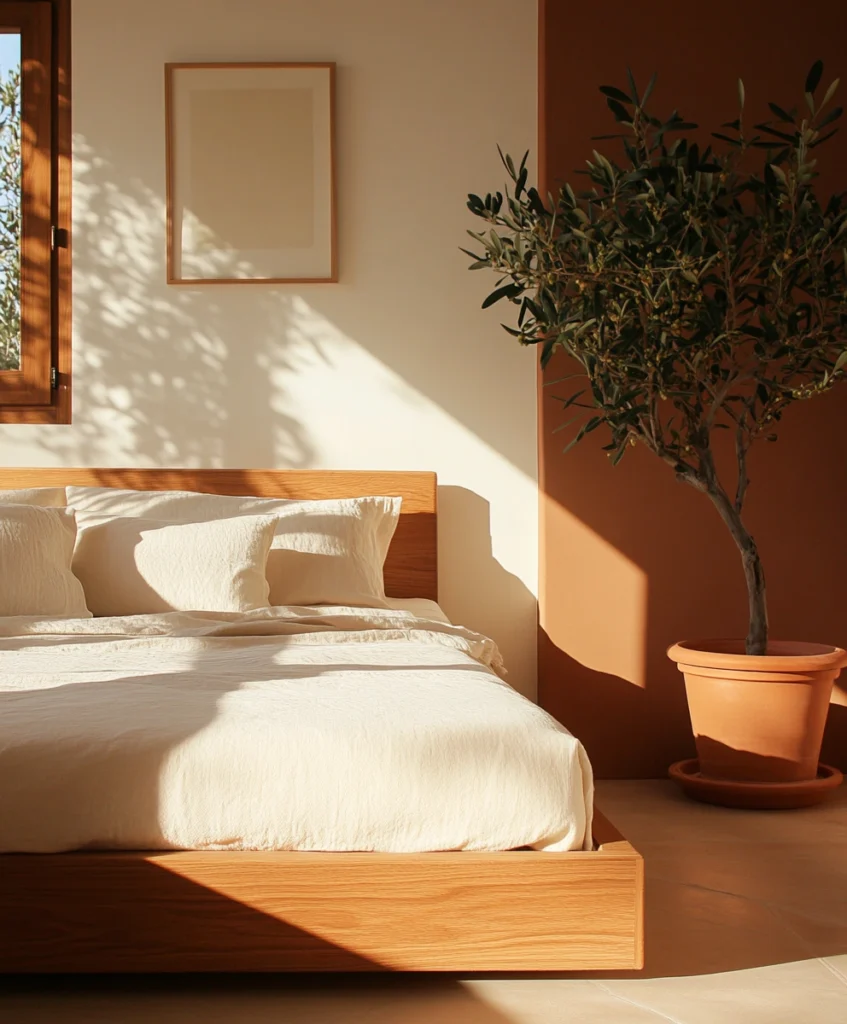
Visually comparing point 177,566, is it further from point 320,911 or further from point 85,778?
point 320,911

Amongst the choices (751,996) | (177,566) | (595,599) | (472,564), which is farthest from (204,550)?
(751,996)

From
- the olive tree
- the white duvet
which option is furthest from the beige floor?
Result: the olive tree

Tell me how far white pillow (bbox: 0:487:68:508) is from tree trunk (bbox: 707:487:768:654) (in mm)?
1996

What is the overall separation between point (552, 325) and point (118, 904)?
2.02 m

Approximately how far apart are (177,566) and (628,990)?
177cm

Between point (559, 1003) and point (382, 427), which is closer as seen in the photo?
point (559, 1003)

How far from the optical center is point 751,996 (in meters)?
1.98

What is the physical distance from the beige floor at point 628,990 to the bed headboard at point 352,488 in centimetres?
158

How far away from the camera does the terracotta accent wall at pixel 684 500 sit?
379 cm

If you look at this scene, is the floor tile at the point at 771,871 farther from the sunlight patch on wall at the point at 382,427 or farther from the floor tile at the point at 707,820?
the sunlight patch on wall at the point at 382,427

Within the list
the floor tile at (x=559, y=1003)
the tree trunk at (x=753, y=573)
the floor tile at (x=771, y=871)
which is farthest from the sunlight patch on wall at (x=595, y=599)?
the floor tile at (x=559, y=1003)

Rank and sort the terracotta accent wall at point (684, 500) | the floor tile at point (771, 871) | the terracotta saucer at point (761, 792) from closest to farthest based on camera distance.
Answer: the floor tile at point (771, 871) < the terracotta saucer at point (761, 792) < the terracotta accent wall at point (684, 500)

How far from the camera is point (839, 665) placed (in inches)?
132

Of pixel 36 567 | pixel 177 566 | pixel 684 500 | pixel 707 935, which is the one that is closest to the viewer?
pixel 707 935
